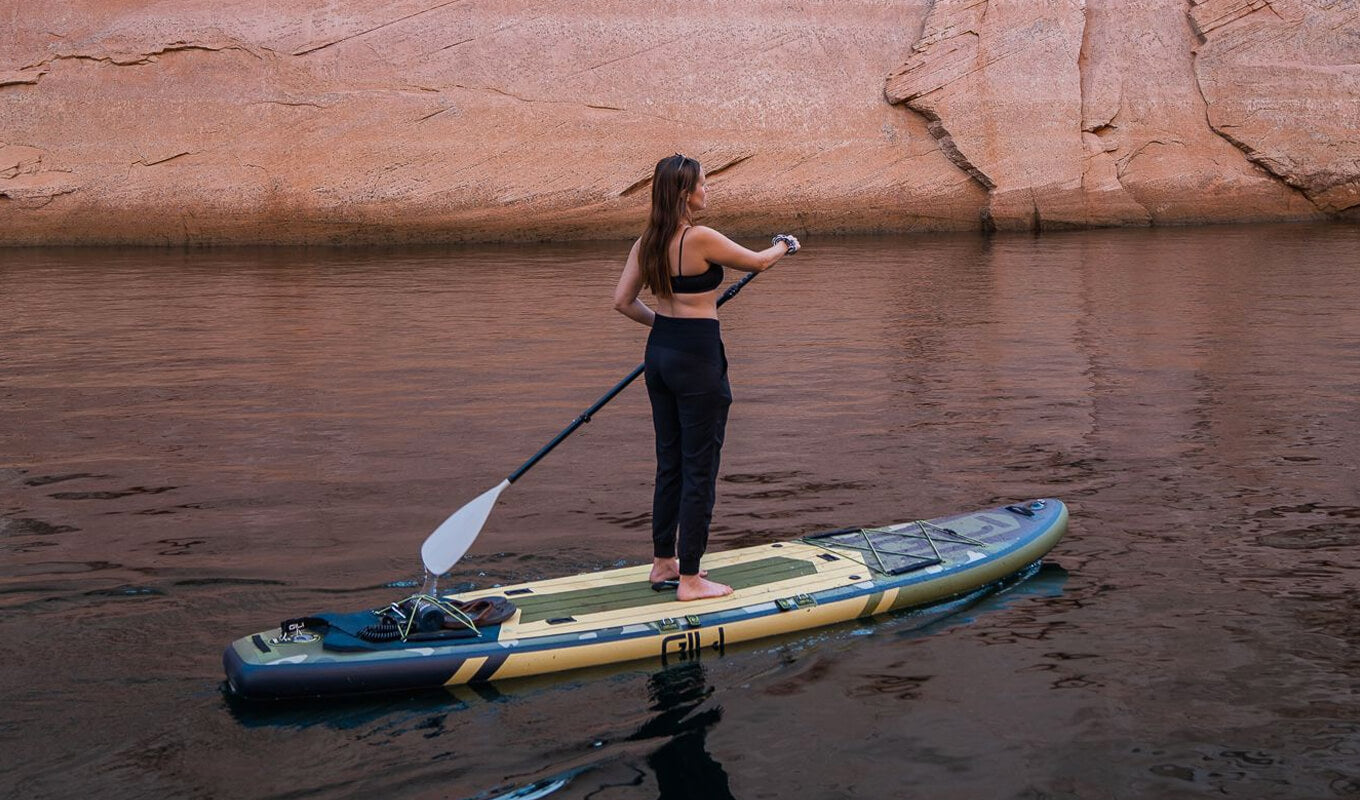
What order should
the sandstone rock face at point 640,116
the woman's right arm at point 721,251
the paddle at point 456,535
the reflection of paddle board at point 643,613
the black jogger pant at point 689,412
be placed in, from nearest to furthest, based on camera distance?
the reflection of paddle board at point 643,613, the woman's right arm at point 721,251, the black jogger pant at point 689,412, the paddle at point 456,535, the sandstone rock face at point 640,116

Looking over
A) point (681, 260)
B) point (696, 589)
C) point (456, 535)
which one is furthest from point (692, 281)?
point (456, 535)

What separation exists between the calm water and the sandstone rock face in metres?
9.54

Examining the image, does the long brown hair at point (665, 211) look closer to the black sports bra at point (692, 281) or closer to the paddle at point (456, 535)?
the black sports bra at point (692, 281)

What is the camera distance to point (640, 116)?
24172mm

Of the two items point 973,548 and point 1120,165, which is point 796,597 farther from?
point 1120,165

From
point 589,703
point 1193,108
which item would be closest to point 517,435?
point 589,703

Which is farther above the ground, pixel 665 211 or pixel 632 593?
pixel 665 211

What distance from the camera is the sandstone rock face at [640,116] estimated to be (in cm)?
2338

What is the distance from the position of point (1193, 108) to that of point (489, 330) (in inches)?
647

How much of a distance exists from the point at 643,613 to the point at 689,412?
2.38 ft

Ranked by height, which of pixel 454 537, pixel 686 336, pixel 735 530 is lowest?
pixel 735 530

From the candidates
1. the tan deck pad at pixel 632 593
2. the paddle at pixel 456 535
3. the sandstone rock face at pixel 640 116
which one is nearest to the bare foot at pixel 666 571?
the tan deck pad at pixel 632 593

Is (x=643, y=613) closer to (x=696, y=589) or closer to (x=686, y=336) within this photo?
(x=696, y=589)

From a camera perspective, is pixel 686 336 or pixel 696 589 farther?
pixel 696 589
